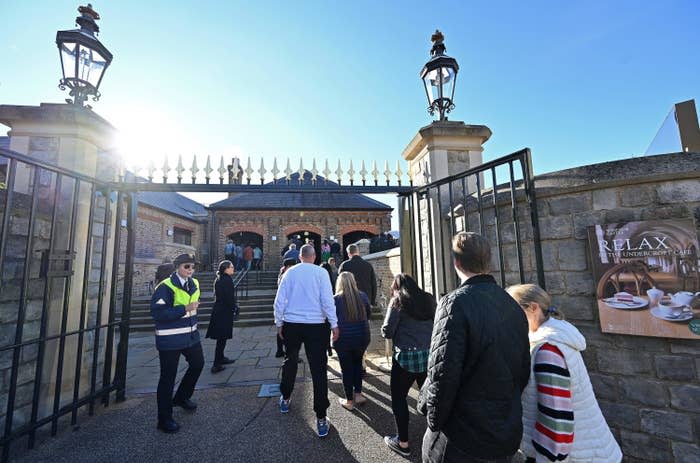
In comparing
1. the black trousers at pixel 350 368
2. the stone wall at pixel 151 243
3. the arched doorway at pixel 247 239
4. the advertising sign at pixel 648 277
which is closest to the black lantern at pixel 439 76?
the advertising sign at pixel 648 277

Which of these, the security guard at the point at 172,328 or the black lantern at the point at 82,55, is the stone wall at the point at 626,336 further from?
the black lantern at the point at 82,55

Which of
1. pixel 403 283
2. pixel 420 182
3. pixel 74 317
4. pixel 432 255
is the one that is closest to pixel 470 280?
pixel 403 283

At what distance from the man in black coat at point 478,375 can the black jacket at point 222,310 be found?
410 centimetres

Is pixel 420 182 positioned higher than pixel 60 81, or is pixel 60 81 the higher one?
pixel 60 81

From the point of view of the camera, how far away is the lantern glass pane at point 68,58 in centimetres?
316

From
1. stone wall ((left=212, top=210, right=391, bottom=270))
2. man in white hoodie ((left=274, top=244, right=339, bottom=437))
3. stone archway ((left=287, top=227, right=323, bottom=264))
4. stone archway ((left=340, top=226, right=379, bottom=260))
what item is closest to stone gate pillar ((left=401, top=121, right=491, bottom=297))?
man in white hoodie ((left=274, top=244, right=339, bottom=437))

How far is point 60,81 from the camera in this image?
3227 mm

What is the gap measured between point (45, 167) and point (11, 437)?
7.42 ft

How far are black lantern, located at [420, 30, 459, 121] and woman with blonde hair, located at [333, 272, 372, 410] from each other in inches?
99.8

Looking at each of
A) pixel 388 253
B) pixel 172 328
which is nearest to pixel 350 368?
pixel 172 328

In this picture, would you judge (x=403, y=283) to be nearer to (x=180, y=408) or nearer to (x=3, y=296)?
(x=180, y=408)

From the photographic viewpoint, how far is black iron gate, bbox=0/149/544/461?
256 cm

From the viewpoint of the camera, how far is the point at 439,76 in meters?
3.61

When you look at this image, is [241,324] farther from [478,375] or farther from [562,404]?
[562,404]
